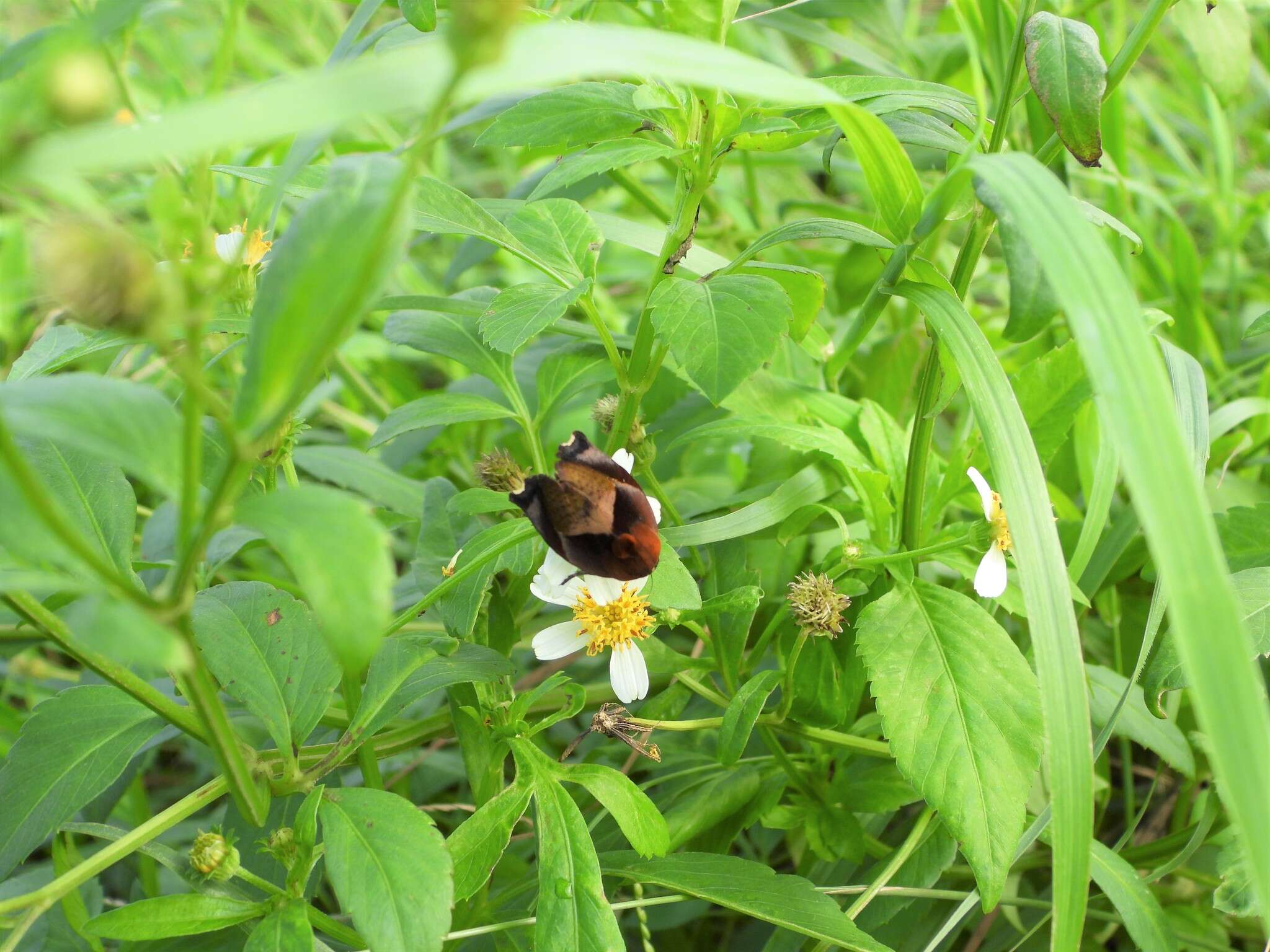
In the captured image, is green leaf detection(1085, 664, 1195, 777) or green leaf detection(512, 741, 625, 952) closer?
green leaf detection(512, 741, 625, 952)

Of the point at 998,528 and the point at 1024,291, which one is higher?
the point at 1024,291

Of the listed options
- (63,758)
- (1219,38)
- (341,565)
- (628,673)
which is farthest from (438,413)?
(1219,38)

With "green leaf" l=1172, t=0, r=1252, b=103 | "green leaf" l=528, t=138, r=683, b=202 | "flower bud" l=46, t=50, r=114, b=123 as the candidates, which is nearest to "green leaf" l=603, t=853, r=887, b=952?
"green leaf" l=528, t=138, r=683, b=202

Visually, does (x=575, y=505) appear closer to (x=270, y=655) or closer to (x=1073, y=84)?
(x=270, y=655)

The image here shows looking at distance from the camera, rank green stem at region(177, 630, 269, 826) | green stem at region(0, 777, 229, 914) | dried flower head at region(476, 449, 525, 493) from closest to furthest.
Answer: green stem at region(177, 630, 269, 826) < green stem at region(0, 777, 229, 914) < dried flower head at region(476, 449, 525, 493)

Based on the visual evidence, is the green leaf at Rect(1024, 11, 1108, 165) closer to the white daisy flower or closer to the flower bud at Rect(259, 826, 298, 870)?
the white daisy flower

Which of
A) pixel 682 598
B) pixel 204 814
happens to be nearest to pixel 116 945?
pixel 204 814
